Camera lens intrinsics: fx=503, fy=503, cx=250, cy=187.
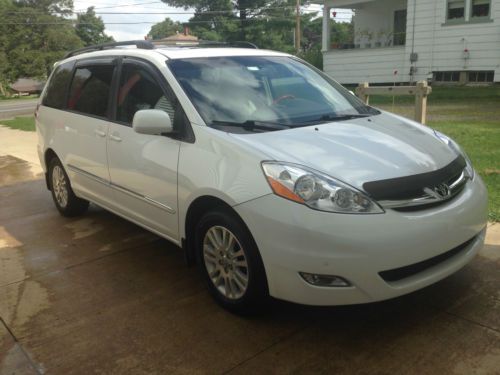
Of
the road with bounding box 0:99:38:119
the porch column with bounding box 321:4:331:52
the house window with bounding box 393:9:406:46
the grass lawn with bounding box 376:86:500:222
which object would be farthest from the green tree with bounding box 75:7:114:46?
the grass lawn with bounding box 376:86:500:222

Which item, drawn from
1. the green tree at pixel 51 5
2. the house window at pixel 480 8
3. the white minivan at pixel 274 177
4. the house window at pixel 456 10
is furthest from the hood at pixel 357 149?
the green tree at pixel 51 5

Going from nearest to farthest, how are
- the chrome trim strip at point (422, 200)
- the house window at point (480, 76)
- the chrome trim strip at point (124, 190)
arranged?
the chrome trim strip at point (422, 200) → the chrome trim strip at point (124, 190) → the house window at point (480, 76)

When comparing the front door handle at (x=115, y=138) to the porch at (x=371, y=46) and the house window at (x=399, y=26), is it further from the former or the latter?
the house window at (x=399, y=26)

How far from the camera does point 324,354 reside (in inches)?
114

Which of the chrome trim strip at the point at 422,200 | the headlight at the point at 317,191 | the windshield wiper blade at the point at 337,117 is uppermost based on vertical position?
the windshield wiper blade at the point at 337,117

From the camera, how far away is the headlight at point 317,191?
9.15 ft

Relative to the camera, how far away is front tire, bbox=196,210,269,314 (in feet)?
9.99

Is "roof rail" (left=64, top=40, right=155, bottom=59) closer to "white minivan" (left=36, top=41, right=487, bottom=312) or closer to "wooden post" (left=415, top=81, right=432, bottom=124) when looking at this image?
"white minivan" (left=36, top=41, right=487, bottom=312)

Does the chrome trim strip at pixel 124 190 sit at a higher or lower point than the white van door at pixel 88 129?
lower

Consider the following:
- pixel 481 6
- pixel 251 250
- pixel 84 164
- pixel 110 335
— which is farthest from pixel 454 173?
Result: pixel 481 6

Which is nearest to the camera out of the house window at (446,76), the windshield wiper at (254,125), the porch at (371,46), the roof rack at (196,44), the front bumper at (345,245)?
the front bumper at (345,245)

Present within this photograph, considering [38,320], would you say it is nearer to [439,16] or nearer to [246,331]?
[246,331]

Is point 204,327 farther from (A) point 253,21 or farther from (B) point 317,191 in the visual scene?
(A) point 253,21

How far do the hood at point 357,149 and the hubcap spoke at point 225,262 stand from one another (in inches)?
24.6
